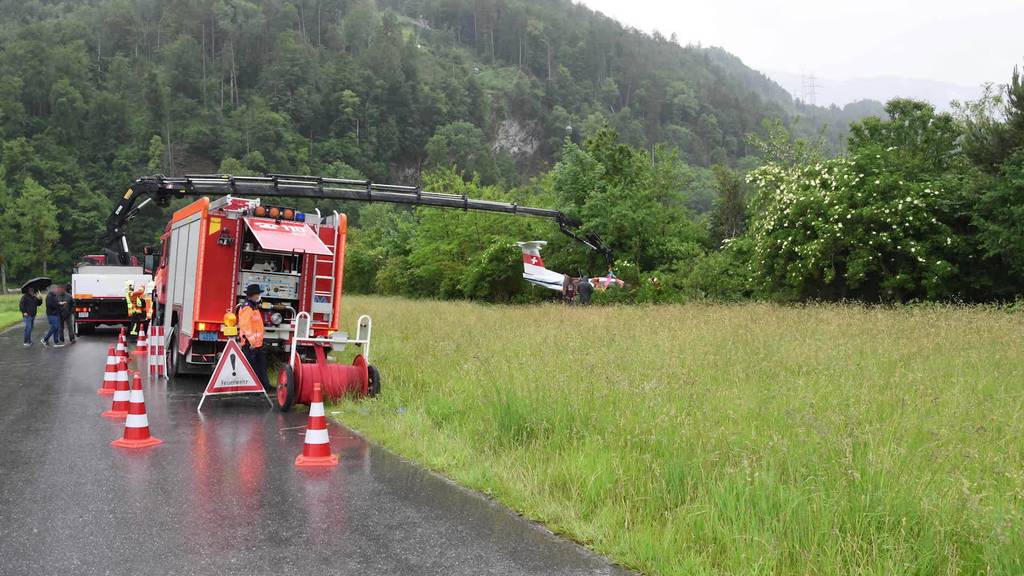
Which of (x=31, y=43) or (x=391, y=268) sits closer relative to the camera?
(x=391, y=268)

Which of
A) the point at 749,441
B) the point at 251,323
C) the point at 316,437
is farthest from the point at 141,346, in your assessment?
the point at 749,441

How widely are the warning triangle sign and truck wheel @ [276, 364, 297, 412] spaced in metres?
0.69

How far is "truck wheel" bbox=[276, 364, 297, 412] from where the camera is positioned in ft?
33.0

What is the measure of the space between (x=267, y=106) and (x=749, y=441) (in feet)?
477

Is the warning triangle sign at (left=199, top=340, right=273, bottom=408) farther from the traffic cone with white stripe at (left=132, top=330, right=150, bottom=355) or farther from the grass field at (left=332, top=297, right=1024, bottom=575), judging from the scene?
the traffic cone with white stripe at (left=132, top=330, right=150, bottom=355)

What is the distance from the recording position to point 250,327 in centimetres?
1099

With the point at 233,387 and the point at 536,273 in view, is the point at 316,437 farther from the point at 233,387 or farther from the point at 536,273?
the point at 536,273

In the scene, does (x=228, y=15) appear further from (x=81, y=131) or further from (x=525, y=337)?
(x=525, y=337)

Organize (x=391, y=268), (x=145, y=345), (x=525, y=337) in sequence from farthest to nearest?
(x=391, y=268) → (x=145, y=345) → (x=525, y=337)

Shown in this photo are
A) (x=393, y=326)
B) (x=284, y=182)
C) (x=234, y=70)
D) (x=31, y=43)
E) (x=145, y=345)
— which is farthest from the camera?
(x=234, y=70)

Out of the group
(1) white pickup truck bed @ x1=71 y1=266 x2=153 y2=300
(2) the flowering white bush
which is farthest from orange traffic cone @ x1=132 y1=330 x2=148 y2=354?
(2) the flowering white bush

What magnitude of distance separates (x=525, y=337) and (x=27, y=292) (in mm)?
16398

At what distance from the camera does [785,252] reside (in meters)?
23.7

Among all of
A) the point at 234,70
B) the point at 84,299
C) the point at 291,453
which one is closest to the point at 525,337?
the point at 291,453
